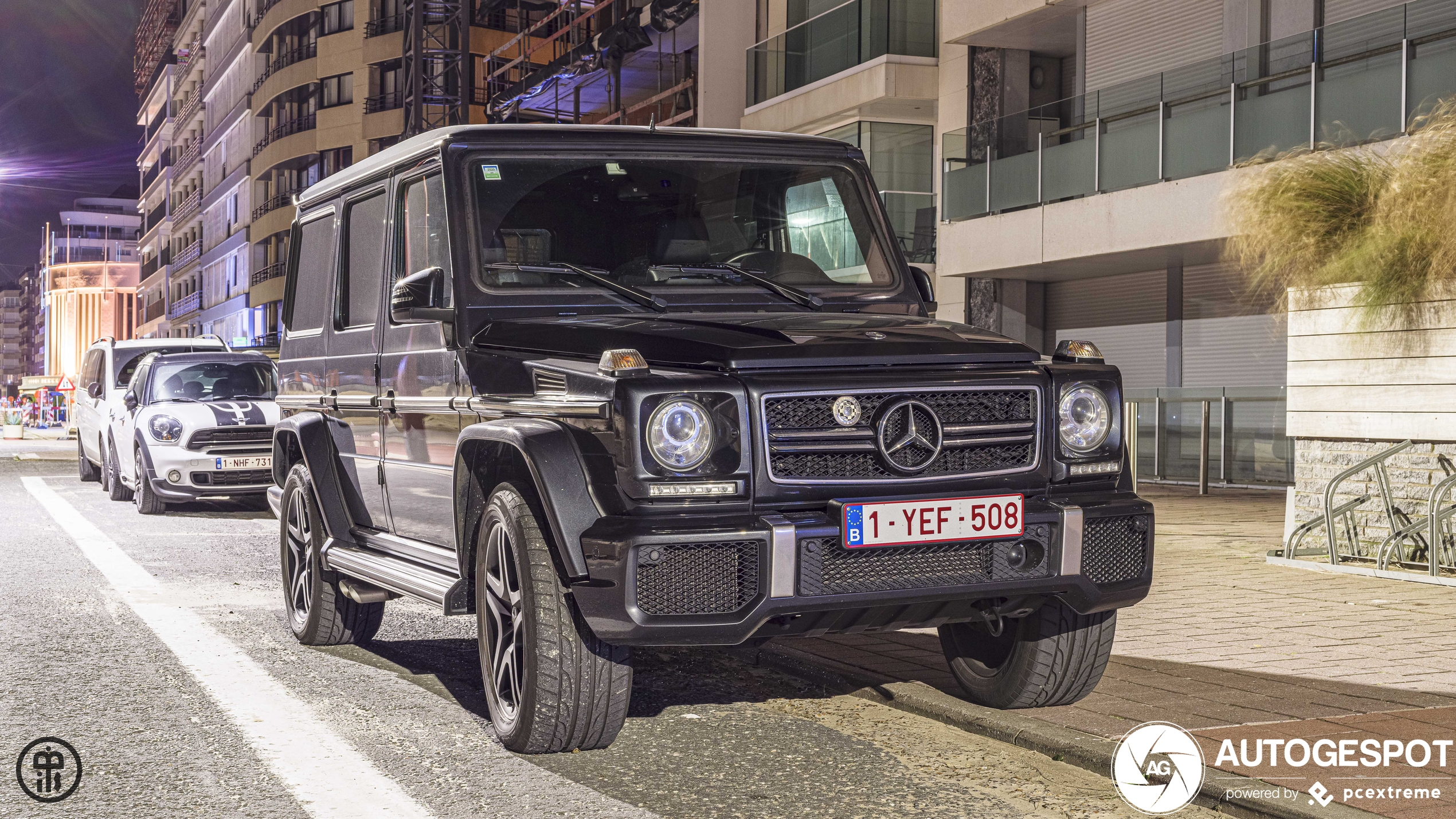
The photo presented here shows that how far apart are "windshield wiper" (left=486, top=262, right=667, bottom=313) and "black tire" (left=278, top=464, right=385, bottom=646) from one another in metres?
2.08

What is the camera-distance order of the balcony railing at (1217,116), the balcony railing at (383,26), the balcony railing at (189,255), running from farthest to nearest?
the balcony railing at (189,255) → the balcony railing at (383,26) → the balcony railing at (1217,116)

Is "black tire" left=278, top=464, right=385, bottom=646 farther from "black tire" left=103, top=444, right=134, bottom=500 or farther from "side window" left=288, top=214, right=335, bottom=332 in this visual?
"black tire" left=103, top=444, right=134, bottom=500

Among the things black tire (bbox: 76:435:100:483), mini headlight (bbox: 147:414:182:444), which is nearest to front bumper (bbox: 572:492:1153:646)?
mini headlight (bbox: 147:414:182:444)

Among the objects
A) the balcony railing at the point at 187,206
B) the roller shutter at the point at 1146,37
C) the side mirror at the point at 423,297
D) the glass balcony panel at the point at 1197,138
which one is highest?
the balcony railing at the point at 187,206

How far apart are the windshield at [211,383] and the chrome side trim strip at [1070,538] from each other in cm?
1390

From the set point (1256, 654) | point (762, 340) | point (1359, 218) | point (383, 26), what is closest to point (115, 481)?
point (1359, 218)

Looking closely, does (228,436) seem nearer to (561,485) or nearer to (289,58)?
(561,485)

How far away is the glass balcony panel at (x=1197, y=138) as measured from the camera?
20047mm

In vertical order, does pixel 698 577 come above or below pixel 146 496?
above

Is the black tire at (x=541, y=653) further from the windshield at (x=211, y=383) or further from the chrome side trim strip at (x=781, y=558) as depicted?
the windshield at (x=211, y=383)

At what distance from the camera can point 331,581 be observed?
25.9ft

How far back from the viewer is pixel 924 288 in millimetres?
6887

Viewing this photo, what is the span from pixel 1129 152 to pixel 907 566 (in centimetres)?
1766

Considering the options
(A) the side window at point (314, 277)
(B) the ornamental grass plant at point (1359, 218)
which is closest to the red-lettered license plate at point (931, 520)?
(A) the side window at point (314, 277)
